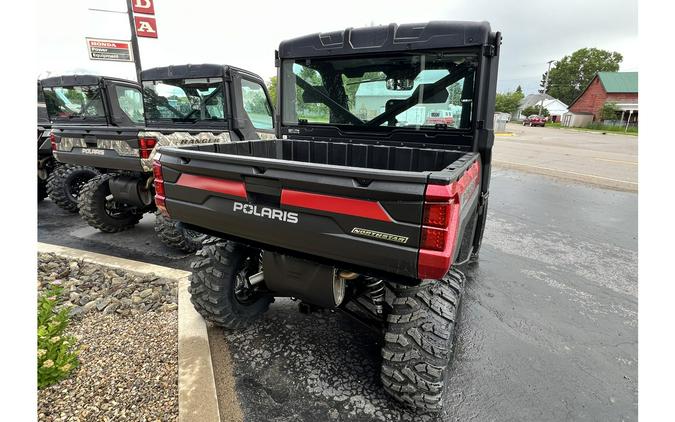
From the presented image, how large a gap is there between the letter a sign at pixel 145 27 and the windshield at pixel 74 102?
2.90 metres

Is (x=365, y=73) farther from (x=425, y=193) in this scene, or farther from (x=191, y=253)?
(x=191, y=253)

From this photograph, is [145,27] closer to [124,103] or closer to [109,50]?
[109,50]

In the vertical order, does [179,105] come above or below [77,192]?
above

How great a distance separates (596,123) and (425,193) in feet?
200

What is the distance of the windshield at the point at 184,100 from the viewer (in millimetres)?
4953

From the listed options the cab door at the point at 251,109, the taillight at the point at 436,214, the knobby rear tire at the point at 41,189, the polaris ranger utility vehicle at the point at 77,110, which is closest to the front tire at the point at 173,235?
the cab door at the point at 251,109

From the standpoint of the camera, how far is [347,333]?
289 cm

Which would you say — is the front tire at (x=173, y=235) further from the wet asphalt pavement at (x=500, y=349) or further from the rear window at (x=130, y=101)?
the rear window at (x=130, y=101)

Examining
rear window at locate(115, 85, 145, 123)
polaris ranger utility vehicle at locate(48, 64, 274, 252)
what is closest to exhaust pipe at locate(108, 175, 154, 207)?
polaris ranger utility vehicle at locate(48, 64, 274, 252)

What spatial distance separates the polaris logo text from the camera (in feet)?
6.04

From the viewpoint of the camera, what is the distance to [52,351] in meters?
2.19

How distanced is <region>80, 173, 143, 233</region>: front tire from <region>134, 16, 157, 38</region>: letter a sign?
17.5 ft

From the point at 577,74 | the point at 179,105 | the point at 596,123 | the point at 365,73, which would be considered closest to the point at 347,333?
the point at 365,73

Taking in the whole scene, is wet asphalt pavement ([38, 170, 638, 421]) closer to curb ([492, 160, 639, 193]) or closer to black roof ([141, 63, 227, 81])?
black roof ([141, 63, 227, 81])
